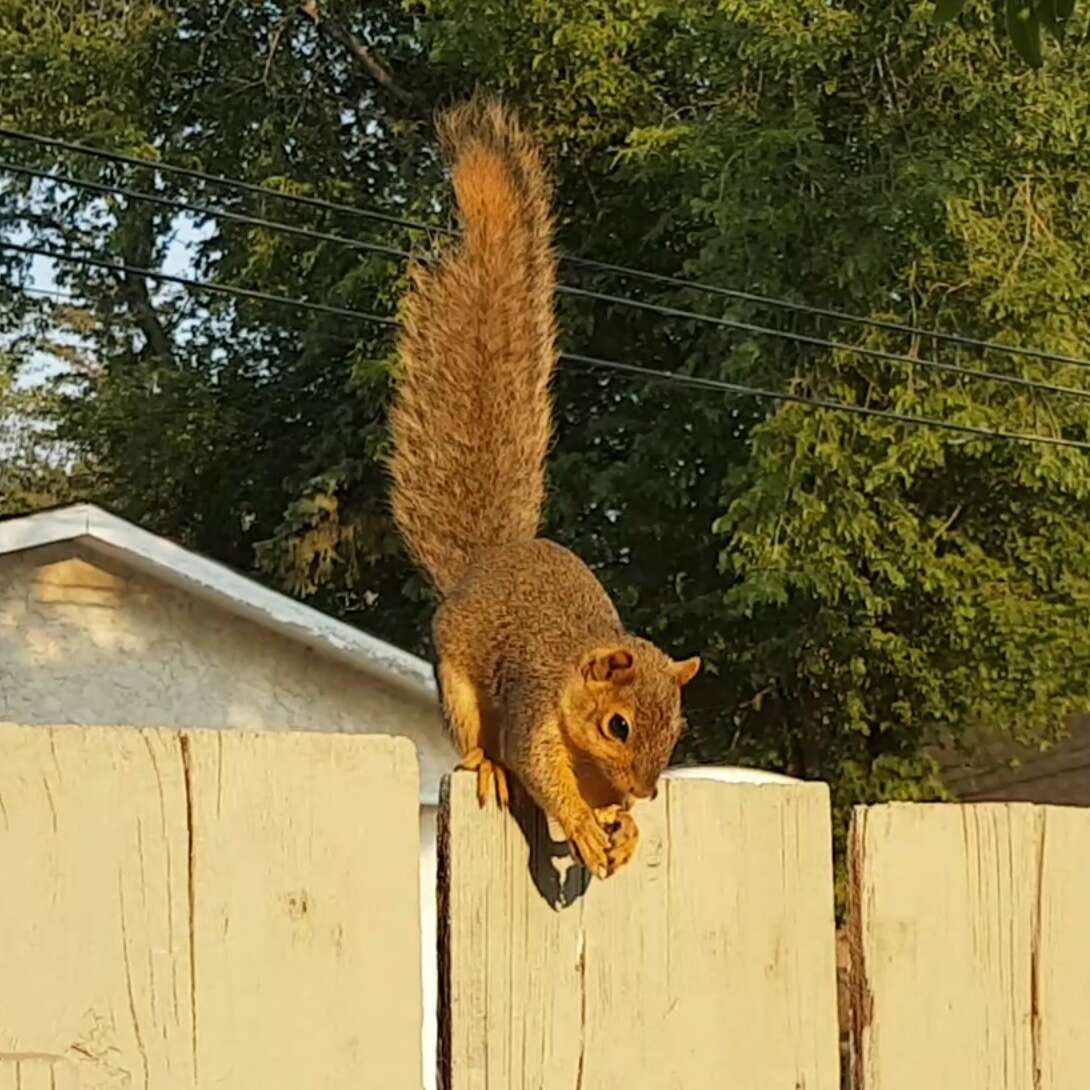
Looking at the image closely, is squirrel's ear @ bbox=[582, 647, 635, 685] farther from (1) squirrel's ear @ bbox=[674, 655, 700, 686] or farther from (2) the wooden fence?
(2) the wooden fence

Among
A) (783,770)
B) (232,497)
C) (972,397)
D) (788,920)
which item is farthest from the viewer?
(232,497)

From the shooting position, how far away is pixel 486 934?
1.20m

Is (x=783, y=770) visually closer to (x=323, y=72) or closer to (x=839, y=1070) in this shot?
(x=323, y=72)

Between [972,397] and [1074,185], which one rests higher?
[1074,185]

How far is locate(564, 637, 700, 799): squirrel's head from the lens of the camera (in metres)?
1.54

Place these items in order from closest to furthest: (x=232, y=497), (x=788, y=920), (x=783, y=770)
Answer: (x=788, y=920)
(x=783, y=770)
(x=232, y=497)

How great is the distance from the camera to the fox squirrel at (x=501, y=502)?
1618 millimetres

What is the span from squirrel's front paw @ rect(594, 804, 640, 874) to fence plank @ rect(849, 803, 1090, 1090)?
0.60 ft

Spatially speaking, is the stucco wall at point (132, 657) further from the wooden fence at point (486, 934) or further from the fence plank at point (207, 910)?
the fence plank at point (207, 910)

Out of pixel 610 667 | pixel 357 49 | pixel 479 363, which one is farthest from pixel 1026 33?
pixel 357 49

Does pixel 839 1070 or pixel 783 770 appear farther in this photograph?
pixel 783 770

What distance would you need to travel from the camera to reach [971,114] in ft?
29.8

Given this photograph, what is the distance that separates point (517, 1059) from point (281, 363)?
12.7m

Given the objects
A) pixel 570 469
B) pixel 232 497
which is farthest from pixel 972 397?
pixel 232 497
